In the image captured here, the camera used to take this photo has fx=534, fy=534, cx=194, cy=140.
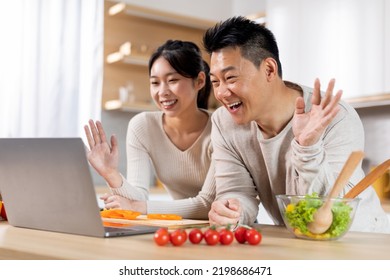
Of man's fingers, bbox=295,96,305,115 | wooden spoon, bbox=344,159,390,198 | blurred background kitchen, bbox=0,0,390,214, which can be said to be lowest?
wooden spoon, bbox=344,159,390,198

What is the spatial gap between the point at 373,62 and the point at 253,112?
5.82 ft

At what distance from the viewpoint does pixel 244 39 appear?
5.67ft

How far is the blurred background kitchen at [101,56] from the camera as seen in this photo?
3277 millimetres

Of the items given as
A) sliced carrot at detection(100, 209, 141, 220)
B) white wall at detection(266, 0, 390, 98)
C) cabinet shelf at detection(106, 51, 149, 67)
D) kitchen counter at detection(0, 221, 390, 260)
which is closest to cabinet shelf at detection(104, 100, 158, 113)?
cabinet shelf at detection(106, 51, 149, 67)

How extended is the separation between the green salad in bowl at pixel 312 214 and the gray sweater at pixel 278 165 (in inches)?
9.4

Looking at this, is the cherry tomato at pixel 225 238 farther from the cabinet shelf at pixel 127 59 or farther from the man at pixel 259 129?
the cabinet shelf at pixel 127 59

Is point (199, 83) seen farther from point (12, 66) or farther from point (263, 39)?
point (12, 66)

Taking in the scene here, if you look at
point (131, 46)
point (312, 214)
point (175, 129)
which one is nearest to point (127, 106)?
point (131, 46)

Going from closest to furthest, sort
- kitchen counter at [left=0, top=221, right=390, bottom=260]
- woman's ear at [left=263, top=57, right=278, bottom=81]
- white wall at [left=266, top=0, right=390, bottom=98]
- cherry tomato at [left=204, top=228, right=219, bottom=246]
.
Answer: kitchen counter at [left=0, top=221, right=390, bottom=260]
cherry tomato at [left=204, top=228, right=219, bottom=246]
woman's ear at [left=263, top=57, right=278, bottom=81]
white wall at [left=266, top=0, right=390, bottom=98]

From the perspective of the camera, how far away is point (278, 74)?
181cm

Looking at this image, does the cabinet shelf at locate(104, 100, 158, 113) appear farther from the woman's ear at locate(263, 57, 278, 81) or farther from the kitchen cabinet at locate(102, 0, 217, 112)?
the woman's ear at locate(263, 57, 278, 81)

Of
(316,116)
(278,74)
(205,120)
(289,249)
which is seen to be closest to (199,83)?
(205,120)

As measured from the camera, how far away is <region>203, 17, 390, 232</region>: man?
1.66 m

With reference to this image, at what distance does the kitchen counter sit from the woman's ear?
0.66 metres
